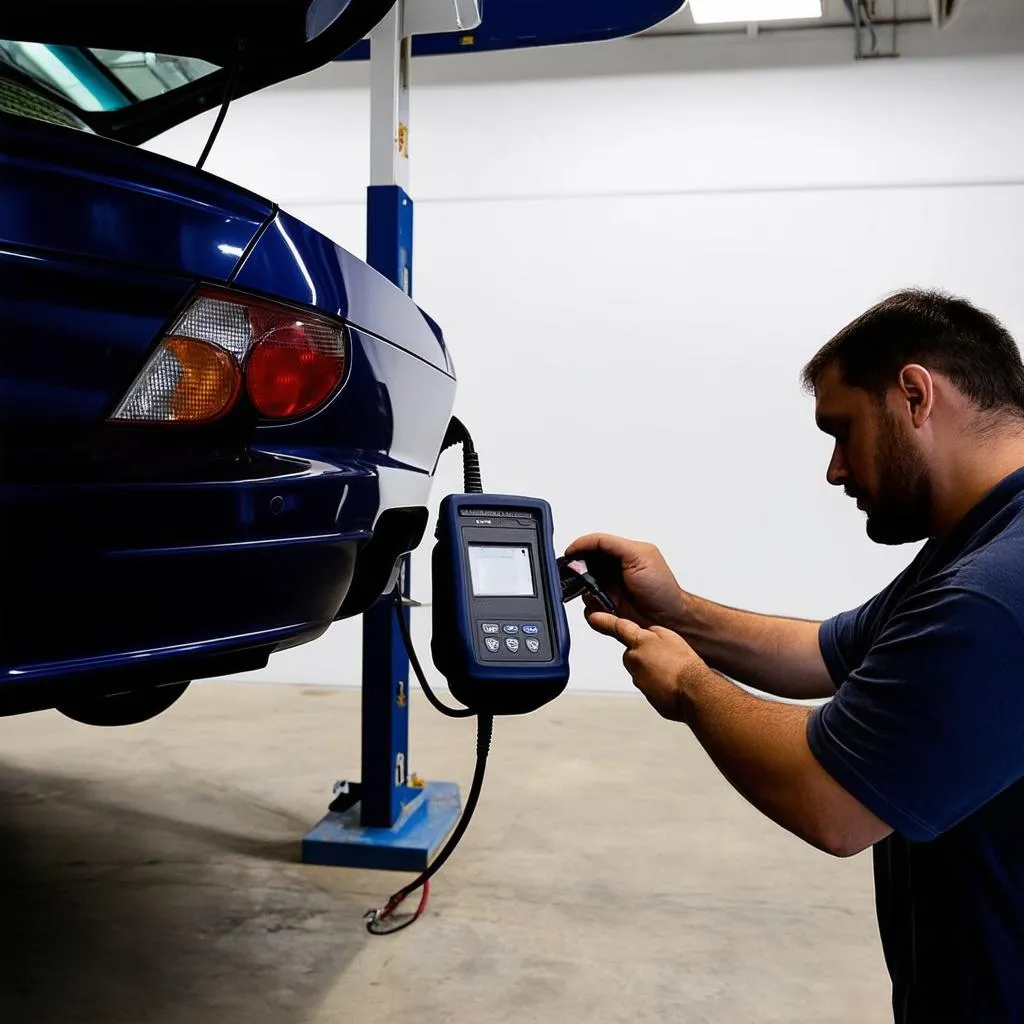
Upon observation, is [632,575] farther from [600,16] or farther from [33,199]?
[600,16]

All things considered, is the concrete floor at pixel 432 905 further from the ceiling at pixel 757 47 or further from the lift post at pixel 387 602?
the ceiling at pixel 757 47

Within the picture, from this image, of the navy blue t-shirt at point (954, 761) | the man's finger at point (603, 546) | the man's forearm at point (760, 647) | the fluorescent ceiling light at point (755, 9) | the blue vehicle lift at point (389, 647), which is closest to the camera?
the navy blue t-shirt at point (954, 761)

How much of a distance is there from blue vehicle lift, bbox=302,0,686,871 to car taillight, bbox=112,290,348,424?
1117 millimetres

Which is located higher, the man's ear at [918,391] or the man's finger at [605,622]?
the man's ear at [918,391]

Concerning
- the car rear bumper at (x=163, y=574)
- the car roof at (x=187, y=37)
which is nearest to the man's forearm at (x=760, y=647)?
the car rear bumper at (x=163, y=574)

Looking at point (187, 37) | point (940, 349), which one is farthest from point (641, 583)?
point (187, 37)

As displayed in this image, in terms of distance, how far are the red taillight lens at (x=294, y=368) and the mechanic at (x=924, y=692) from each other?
0.44m

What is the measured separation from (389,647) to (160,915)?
74 cm

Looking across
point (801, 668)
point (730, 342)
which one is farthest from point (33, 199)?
point (730, 342)

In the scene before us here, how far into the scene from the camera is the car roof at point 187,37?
3.96 feet

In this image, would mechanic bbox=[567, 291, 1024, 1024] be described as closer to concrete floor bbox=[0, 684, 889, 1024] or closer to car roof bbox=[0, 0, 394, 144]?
concrete floor bbox=[0, 684, 889, 1024]

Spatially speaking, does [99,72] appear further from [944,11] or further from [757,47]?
[944,11]

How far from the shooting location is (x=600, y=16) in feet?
8.54

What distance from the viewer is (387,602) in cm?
237
